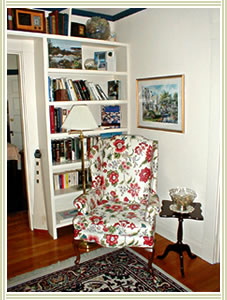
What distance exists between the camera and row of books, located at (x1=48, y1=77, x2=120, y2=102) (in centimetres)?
301

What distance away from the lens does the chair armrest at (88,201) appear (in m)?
2.42

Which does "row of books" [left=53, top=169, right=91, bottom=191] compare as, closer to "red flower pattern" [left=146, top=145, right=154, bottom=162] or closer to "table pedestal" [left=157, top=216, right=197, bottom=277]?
"red flower pattern" [left=146, top=145, right=154, bottom=162]

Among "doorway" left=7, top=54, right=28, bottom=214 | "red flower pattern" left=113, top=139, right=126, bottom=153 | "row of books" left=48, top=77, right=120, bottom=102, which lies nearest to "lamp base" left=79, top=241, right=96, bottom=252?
"red flower pattern" left=113, top=139, right=126, bottom=153

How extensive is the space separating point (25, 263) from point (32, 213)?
733 mm

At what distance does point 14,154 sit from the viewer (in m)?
4.37

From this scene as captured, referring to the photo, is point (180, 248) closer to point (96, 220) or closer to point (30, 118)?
point (96, 220)

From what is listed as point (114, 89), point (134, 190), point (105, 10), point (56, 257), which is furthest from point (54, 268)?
point (105, 10)

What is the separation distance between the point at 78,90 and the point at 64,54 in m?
0.40

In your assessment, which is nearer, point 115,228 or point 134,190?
point 115,228

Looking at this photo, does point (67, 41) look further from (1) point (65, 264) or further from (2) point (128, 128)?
(1) point (65, 264)

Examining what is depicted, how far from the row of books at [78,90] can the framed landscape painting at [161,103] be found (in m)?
0.37

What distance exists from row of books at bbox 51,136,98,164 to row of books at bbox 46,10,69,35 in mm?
1139

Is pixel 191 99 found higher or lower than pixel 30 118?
higher

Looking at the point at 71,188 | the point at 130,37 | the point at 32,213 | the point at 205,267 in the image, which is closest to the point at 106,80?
the point at 130,37
